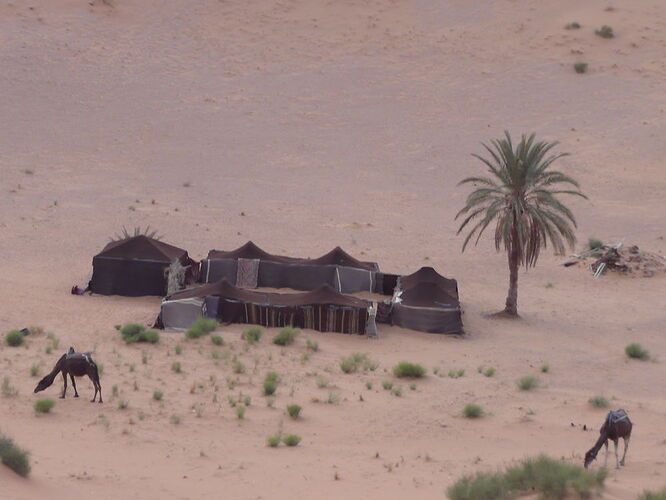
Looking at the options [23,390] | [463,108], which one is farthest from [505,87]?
[23,390]

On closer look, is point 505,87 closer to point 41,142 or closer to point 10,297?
point 41,142

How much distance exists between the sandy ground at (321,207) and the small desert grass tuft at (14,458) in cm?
28

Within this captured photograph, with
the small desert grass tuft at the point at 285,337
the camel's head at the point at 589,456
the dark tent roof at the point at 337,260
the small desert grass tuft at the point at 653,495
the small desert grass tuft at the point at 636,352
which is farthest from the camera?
the dark tent roof at the point at 337,260

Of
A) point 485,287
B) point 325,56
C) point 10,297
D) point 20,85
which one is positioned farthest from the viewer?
point 325,56

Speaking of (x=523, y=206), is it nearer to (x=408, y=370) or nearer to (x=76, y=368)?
(x=408, y=370)

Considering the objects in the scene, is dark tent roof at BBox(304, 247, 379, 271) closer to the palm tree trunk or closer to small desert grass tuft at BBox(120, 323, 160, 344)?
the palm tree trunk

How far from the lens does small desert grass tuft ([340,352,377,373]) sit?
91.6 feet

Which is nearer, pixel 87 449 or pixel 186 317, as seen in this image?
pixel 87 449

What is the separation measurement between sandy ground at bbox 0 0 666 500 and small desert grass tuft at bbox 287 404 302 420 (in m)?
0.14

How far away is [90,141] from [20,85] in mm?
8210

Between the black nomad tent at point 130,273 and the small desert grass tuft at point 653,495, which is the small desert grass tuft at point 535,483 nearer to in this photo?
the small desert grass tuft at point 653,495

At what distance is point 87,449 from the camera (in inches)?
778

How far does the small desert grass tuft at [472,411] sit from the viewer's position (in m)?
24.1

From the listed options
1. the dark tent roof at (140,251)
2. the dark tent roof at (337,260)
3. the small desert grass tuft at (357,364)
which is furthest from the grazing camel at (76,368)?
the dark tent roof at (337,260)
